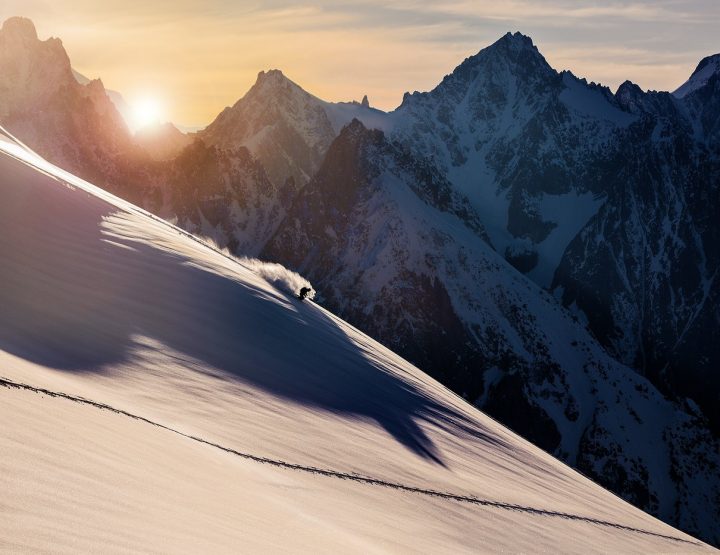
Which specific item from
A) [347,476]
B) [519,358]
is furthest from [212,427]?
[519,358]

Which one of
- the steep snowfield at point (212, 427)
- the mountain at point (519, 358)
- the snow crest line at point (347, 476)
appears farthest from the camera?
the mountain at point (519, 358)

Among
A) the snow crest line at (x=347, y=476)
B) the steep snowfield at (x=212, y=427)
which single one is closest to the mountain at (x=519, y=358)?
the steep snowfield at (x=212, y=427)

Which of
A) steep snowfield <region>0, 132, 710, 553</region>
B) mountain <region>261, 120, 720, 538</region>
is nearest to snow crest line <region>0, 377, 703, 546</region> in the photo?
steep snowfield <region>0, 132, 710, 553</region>

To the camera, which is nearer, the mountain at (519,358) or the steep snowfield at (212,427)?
the steep snowfield at (212,427)

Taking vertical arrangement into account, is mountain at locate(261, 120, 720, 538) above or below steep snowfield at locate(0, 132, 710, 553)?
above

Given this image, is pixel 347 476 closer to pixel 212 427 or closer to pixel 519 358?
pixel 212 427

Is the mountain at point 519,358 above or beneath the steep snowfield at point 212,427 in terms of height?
above

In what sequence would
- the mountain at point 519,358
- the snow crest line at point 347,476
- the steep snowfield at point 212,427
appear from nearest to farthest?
the steep snowfield at point 212,427
the snow crest line at point 347,476
the mountain at point 519,358

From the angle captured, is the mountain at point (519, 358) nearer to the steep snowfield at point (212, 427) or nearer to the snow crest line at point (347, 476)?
the steep snowfield at point (212, 427)

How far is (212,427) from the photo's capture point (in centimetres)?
1180

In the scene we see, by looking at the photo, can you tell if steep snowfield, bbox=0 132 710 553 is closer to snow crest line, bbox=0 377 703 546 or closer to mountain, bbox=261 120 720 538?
snow crest line, bbox=0 377 703 546

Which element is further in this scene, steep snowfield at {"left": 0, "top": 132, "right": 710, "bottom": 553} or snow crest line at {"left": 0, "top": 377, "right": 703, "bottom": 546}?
snow crest line at {"left": 0, "top": 377, "right": 703, "bottom": 546}

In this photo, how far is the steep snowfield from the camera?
24.6 ft

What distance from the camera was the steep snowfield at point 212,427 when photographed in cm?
751
